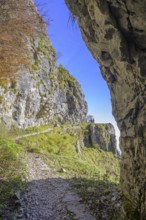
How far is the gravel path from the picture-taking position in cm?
766

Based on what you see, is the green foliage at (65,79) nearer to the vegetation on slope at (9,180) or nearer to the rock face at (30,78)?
the rock face at (30,78)

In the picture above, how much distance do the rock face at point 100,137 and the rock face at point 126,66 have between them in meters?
33.4

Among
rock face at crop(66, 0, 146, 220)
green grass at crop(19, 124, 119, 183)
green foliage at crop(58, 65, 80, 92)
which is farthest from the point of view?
green foliage at crop(58, 65, 80, 92)

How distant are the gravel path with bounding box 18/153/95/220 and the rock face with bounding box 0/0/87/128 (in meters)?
4.49

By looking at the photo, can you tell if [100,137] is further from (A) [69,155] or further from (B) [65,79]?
(A) [69,155]

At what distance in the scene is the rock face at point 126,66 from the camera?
19.6ft

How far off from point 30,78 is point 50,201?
1037 inches

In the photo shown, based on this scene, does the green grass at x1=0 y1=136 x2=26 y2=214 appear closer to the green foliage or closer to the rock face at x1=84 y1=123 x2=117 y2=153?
the rock face at x1=84 y1=123 x2=117 y2=153

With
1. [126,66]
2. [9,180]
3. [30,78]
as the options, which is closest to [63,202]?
[9,180]

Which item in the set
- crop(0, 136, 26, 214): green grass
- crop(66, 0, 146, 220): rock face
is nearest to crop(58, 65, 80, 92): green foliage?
crop(0, 136, 26, 214): green grass

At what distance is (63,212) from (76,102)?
41978 millimetres

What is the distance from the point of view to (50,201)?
9.16 m

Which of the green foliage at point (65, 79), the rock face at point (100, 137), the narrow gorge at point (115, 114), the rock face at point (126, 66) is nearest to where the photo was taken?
the rock face at point (126, 66)

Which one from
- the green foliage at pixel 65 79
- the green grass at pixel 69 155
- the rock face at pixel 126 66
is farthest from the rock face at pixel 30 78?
the green grass at pixel 69 155
